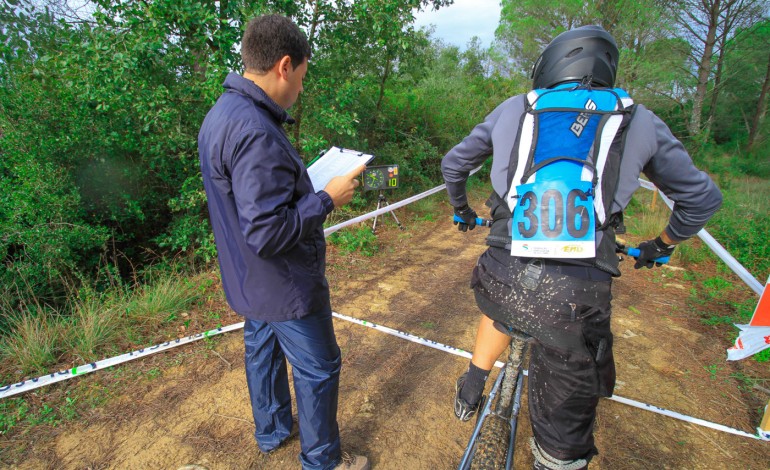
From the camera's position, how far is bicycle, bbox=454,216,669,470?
62.7 inches

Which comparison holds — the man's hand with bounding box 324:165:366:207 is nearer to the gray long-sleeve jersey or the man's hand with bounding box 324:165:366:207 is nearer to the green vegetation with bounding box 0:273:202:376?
the gray long-sleeve jersey

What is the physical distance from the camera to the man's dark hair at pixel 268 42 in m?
1.45

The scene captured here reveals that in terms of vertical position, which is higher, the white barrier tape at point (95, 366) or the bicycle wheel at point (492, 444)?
the bicycle wheel at point (492, 444)

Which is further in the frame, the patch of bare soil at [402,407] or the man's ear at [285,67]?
the patch of bare soil at [402,407]

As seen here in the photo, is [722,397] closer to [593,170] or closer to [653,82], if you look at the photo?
[593,170]

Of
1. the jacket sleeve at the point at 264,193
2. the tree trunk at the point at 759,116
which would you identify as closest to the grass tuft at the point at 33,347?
the jacket sleeve at the point at 264,193

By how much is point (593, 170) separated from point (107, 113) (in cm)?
575

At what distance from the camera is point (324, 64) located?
5.79m

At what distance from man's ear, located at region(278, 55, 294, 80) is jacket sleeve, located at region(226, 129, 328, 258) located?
318mm

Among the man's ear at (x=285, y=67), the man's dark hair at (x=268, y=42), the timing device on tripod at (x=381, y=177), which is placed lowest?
the timing device on tripod at (x=381, y=177)

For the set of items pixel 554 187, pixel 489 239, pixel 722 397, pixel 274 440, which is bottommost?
pixel 722 397

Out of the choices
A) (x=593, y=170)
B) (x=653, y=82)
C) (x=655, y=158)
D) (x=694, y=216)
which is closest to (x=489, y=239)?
(x=593, y=170)

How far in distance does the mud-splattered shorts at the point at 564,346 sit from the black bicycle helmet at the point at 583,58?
786 millimetres

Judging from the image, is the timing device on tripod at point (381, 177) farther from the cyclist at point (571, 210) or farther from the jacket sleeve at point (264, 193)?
the jacket sleeve at point (264, 193)
